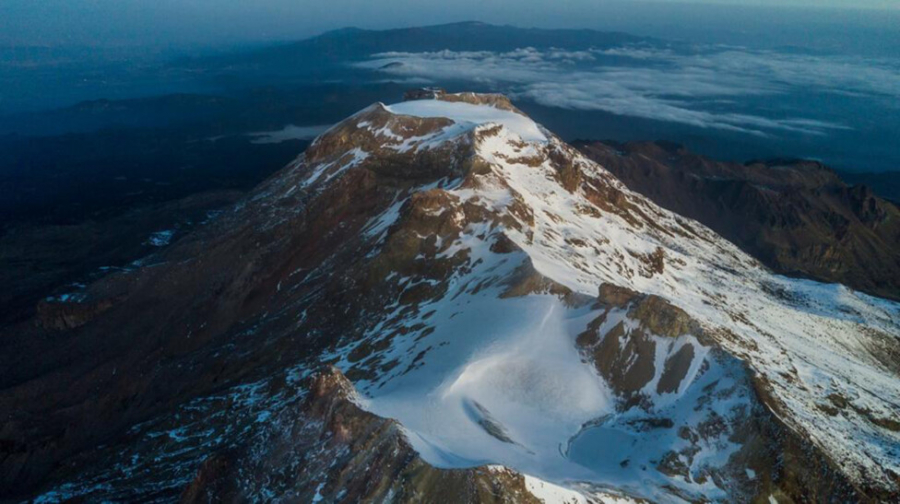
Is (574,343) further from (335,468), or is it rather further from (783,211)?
(783,211)

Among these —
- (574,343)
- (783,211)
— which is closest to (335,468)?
(574,343)

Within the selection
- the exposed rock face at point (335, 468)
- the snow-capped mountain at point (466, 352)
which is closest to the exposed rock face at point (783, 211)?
the snow-capped mountain at point (466, 352)

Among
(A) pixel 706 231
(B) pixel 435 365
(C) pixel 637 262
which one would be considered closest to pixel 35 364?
(B) pixel 435 365

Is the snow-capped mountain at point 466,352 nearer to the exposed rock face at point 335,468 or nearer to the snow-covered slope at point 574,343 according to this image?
the exposed rock face at point 335,468

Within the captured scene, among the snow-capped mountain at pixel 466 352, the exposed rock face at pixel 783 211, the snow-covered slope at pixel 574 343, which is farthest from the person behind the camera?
the exposed rock face at pixel 783 211

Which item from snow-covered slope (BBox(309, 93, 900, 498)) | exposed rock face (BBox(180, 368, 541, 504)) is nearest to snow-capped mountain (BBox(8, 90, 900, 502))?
exposed rock face (BBox(180, 368, 541, 504))

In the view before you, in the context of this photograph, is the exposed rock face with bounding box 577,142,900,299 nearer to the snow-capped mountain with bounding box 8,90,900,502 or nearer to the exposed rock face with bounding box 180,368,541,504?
the snow-capped mountain with bounding box 8,90,900,502

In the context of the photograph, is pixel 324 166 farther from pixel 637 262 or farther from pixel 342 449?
pixel 342 449
